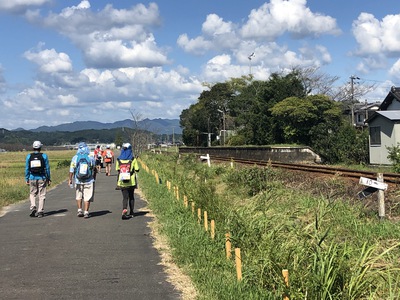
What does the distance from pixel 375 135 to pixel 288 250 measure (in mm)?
27041

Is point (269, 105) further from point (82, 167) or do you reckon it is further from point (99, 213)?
point (82, 167)

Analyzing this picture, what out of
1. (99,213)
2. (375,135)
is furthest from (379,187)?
(375,135)

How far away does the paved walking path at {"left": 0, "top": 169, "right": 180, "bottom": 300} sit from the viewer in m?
5.32

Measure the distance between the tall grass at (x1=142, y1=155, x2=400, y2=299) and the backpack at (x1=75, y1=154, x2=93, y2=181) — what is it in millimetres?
2038

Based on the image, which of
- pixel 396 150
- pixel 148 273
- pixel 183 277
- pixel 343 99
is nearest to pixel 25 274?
pixel 148 273

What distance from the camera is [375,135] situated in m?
29.7

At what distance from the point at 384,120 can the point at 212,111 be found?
184 ft

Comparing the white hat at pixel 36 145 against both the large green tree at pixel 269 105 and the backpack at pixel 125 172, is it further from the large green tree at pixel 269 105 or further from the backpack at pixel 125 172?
the large green tree at pixel 269 105

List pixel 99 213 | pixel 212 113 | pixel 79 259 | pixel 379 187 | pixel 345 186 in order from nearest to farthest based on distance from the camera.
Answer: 1. pixel 79 259
2. pixel 379 187
3. pixel 99 213
4. pixel 345 186
5. pixel 212 113

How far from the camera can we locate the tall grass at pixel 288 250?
397cm

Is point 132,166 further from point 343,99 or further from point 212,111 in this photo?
point 212,111

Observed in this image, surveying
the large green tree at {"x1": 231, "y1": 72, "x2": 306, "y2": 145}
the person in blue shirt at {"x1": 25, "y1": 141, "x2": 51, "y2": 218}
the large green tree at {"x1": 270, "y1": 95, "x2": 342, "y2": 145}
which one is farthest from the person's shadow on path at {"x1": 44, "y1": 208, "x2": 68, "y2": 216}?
the large green tree at {"x1": 231, "y1": 72, "x2": 306, "y2": 145}

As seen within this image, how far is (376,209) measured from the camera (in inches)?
381

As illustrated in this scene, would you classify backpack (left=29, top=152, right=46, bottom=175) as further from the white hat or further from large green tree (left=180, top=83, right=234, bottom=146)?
large green tree (left=180, top=83, right=234, bottom=146)
